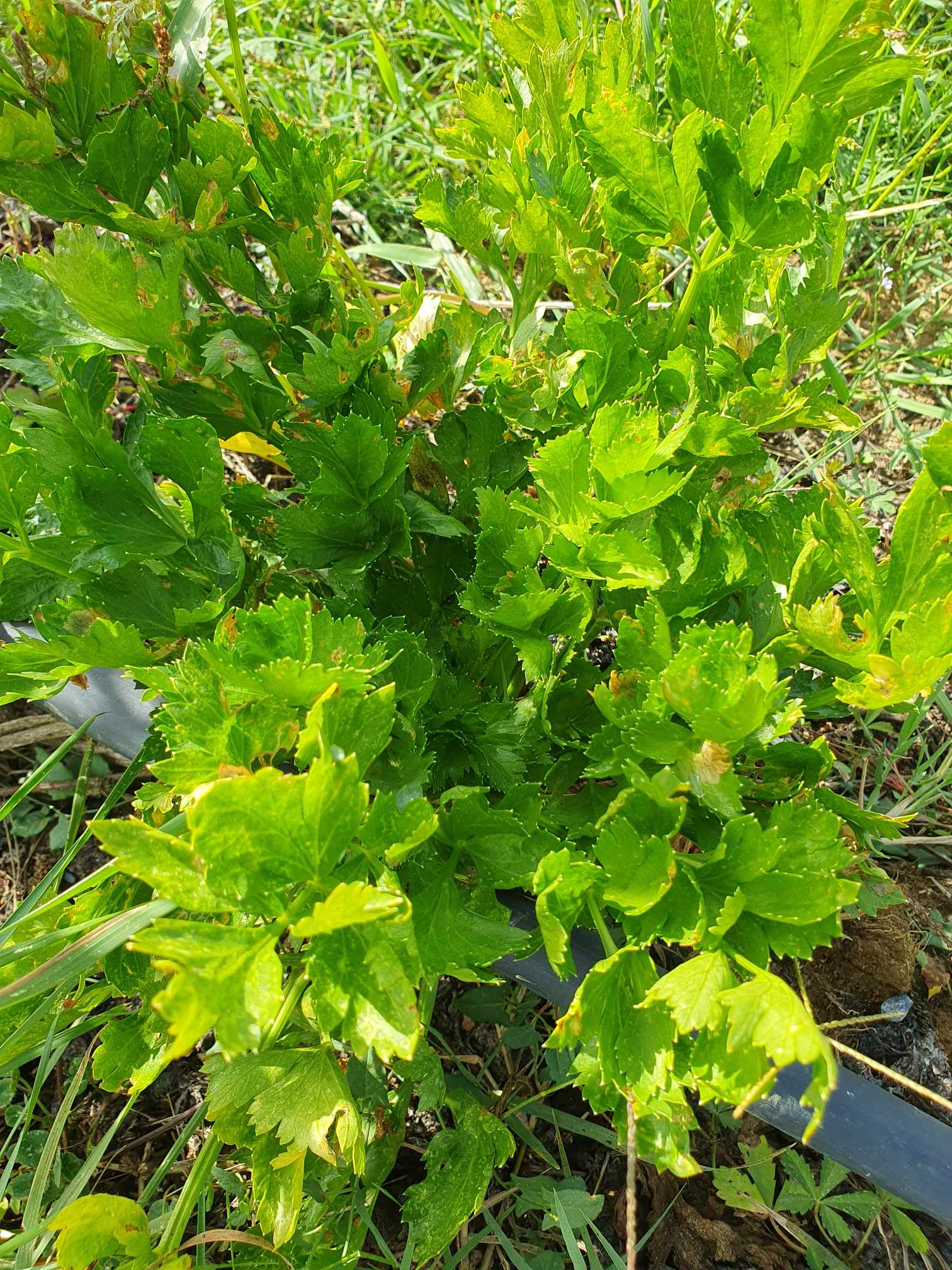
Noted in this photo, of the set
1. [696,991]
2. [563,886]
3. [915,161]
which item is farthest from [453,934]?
[915,161]

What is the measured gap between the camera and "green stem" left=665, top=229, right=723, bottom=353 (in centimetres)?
98

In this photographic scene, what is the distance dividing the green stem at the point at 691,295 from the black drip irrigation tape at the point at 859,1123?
682 millimetres

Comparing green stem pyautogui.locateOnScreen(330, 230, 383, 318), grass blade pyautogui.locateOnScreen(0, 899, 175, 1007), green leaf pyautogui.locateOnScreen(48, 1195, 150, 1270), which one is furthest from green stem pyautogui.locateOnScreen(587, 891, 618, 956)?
green stem pyautogui.locateOnScreen(330, 230, 383, 318)

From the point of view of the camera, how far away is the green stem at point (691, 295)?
0.98m

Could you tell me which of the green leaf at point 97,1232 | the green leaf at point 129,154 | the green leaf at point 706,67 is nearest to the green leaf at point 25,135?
the green leaf at point 129,154

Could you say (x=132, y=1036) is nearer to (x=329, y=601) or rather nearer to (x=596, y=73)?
(x=329, y=601)

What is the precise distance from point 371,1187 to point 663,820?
704 mm

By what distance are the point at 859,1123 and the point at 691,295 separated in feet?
2.95

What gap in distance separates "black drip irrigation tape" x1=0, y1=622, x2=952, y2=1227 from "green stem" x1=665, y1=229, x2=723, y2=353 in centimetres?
68

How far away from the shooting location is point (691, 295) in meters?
1.02

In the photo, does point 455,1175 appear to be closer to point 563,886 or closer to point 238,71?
point 563,886

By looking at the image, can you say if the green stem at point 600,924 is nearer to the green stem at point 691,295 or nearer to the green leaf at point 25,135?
the green stem at point 691,295

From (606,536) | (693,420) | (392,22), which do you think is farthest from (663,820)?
(392,22)

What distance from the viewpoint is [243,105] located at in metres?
1.02
